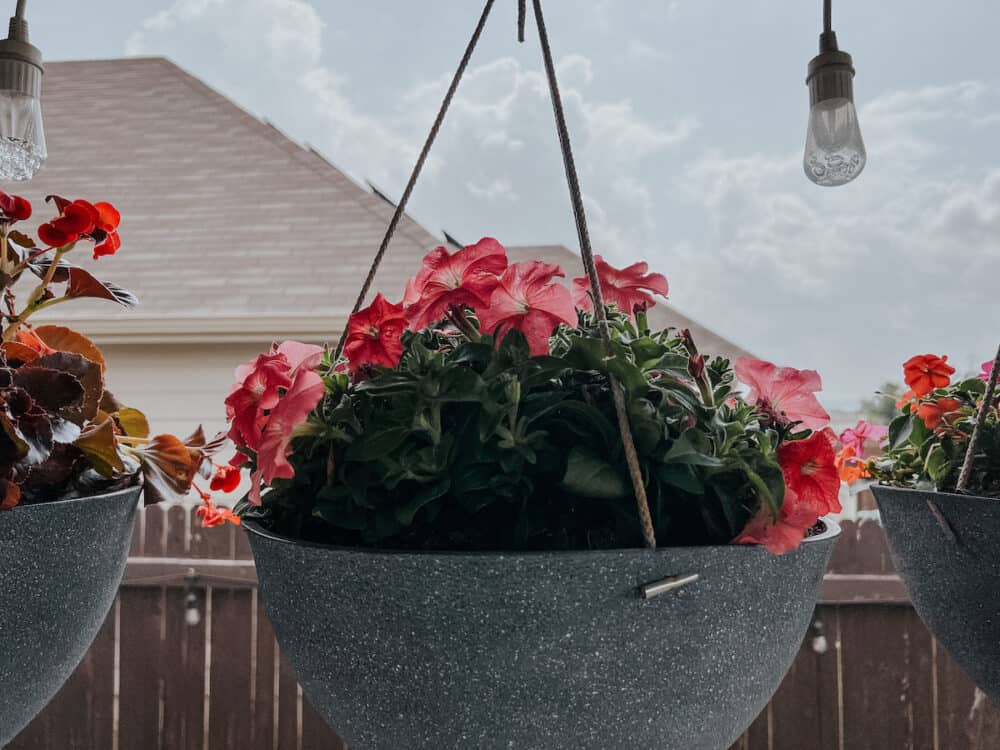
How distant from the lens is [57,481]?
0.61 metres

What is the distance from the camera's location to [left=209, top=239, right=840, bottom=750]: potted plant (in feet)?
1.33

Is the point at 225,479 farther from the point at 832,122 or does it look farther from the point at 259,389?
the point at 832,122

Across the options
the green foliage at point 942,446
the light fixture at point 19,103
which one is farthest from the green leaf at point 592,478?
the light fixture at point 19,103

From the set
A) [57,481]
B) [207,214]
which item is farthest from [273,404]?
[207,214]

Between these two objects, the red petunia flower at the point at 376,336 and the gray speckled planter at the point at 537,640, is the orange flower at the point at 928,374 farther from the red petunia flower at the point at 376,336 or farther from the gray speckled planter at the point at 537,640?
the red petunia flower at the point at 376,336

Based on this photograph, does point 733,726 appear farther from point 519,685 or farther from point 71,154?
point 71,154

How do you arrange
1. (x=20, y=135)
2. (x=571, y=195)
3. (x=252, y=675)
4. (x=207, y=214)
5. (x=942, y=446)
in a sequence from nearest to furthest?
1. (x=571, y=195)
2. (x=942, y=446)
3. (x=20, y=135)
4. (x=252, y=675)
5. (x=207, y=214)

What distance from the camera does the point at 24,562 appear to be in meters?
0.52

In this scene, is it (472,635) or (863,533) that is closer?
(472,635)

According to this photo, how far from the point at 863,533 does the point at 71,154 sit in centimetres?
427

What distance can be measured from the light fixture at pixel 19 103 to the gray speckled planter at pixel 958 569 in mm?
949

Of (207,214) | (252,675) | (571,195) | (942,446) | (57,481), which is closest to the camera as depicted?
(571,195)

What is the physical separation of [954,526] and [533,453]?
1.30 feet

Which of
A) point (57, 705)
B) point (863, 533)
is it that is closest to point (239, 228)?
point (57, 705)
